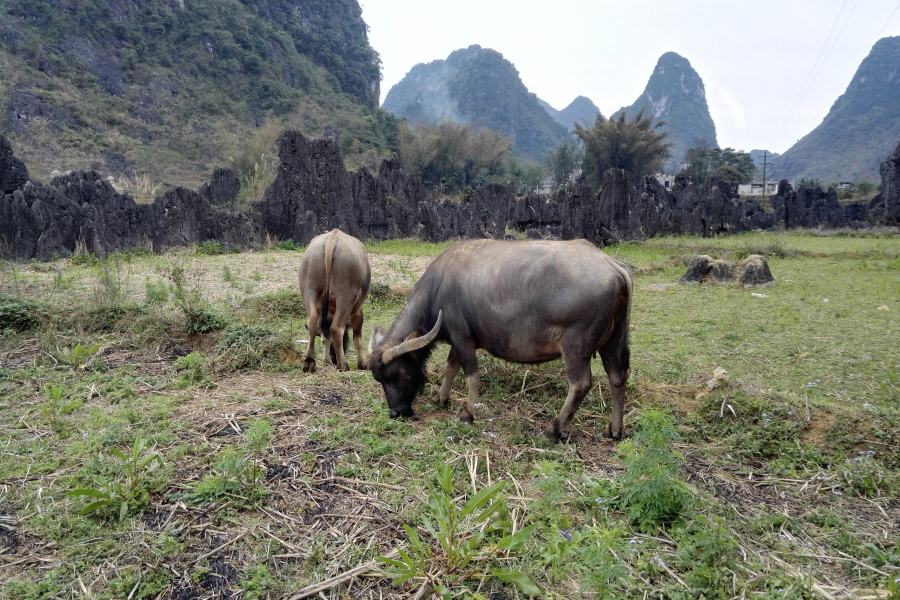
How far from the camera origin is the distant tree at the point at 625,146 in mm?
48156

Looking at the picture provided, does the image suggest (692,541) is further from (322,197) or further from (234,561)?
(322,197)

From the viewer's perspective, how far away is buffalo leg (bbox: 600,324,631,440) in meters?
3.61

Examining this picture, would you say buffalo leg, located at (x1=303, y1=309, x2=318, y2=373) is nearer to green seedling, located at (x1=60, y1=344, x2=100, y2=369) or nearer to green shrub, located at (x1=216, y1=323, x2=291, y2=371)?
green shrub, located at (x1=216, y1=323, x2=291, y2=371)

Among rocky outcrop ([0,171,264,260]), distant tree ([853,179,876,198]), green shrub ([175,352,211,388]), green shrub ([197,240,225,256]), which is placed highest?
distant tree ([853,179,876,198])

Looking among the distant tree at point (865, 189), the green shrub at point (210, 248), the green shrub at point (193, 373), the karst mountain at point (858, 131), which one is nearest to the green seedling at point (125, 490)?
the green shrub at point (193, 373)

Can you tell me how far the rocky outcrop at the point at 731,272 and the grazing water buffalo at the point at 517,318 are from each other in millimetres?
7547

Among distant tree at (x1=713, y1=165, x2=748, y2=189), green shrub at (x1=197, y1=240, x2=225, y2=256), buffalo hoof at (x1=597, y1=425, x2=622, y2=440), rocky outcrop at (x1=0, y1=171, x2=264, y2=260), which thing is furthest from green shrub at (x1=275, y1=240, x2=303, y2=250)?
distant tree at (x1=713, y1=165, x2=748, y2=189)

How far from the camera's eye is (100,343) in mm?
5020

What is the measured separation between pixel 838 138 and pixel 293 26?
7540 cm

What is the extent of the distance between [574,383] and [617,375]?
39 cm

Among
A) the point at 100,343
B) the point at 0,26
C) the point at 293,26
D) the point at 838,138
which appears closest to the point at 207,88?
the point at 0,26

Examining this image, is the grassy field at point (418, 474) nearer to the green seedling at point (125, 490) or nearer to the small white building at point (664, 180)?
the green seedling at point (125, 490)

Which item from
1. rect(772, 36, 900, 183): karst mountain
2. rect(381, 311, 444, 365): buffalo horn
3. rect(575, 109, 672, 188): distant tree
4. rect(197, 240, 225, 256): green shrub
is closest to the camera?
rect(381, 311, 444, 365): buffalo horn

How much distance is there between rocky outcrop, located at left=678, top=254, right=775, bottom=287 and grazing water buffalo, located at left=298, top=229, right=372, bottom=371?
7.74 m
